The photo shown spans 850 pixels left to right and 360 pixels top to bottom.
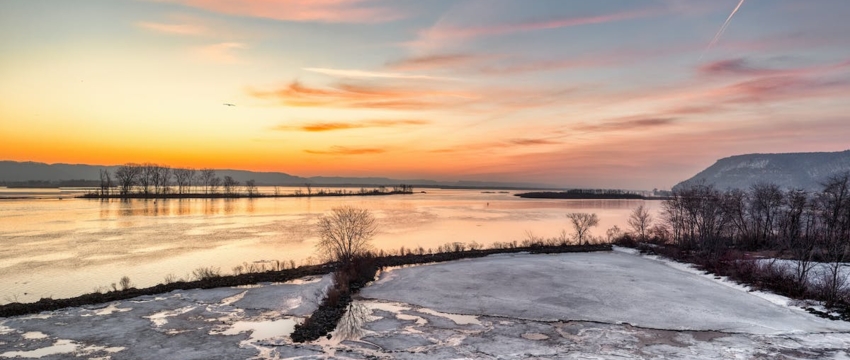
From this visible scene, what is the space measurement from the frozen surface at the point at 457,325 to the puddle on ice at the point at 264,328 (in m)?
0.06

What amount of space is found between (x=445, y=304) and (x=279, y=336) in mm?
6326

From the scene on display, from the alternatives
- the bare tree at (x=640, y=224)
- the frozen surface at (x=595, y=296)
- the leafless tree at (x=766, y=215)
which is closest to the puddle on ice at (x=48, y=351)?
the frozen surface at (x=595, y=296)

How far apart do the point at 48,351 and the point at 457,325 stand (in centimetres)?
1101

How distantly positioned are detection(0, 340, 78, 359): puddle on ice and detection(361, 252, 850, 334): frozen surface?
9.93 meters

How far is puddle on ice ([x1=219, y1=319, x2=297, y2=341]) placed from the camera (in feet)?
44.4

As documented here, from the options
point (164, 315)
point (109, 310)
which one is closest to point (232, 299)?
point (164, 315)

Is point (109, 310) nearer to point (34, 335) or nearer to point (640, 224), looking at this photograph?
point (34, 335)

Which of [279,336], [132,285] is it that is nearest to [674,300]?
[279,336]

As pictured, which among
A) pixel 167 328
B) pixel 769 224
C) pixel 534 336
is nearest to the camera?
pixel 534 336

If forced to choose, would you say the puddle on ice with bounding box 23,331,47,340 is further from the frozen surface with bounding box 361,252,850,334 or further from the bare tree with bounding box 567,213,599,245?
the bare tree with bounding box 567,213,599,245

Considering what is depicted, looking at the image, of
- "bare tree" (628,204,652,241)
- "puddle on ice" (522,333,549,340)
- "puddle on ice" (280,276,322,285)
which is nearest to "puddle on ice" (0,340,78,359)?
→ "puddle on ice" (280,276,322,285)

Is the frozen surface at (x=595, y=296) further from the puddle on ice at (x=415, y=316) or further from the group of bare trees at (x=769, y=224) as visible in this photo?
the group of bare trees at (x=769, y=224)

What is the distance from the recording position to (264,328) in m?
14.2

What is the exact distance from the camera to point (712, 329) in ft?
47.0
